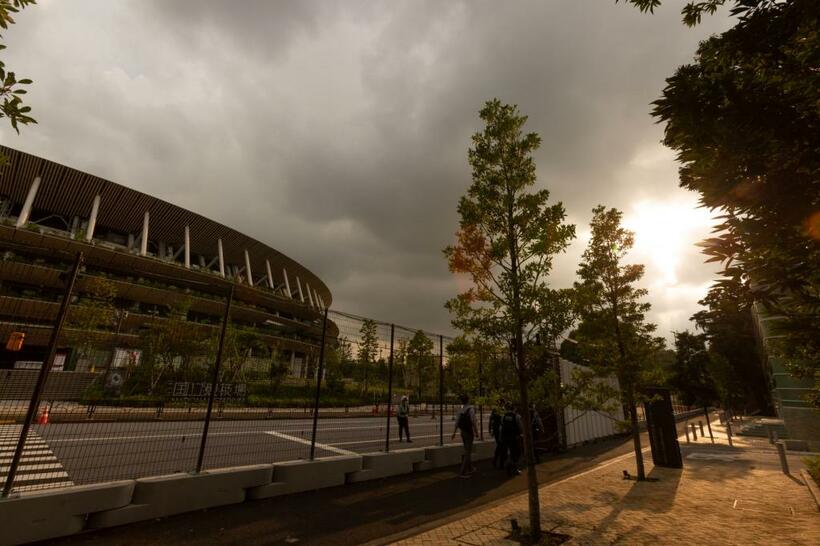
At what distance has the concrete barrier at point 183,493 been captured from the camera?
555 centimetres

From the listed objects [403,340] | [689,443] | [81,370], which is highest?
[403,340]

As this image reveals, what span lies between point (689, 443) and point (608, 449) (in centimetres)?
781

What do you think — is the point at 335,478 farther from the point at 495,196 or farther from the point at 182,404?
the point at 495,196

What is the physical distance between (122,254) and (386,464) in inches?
1647

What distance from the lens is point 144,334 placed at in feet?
101

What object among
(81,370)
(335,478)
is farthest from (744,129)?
(81,370)

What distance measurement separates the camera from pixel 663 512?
7.01 m

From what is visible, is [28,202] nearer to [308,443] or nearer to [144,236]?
[144,236]

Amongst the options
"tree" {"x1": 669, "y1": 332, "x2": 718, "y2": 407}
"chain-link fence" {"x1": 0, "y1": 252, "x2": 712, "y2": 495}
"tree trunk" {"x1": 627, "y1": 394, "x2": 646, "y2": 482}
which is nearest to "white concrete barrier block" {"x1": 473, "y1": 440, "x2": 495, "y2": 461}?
"chain-link fence" {"x1": 0, "y1": 252, "x2": 712, "y2": 495}

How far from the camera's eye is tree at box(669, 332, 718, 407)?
5012 cm

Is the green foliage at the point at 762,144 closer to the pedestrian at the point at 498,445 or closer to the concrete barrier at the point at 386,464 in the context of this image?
the pedestrian at the point at 498,445

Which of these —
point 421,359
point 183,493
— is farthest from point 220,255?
point 183,493

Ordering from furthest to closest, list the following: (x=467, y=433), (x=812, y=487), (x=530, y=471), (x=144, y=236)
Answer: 1. (x=144, y=236)
2. (x=467, y=433)
3. (x=812, y=487)
4. (x=530, y=471)

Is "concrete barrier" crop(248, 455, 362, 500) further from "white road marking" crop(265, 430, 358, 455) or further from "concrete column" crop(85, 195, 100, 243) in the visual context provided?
"concrete column" crop(85, 195, 100, 243)
